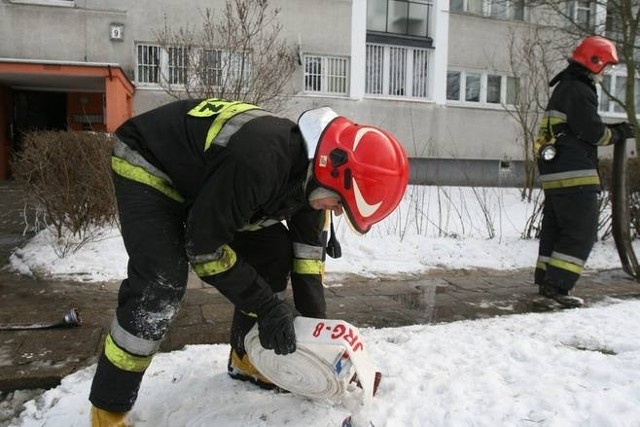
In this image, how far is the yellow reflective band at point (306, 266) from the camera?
2732mm

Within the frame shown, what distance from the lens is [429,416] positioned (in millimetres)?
2350

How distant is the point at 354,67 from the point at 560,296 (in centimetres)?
1115

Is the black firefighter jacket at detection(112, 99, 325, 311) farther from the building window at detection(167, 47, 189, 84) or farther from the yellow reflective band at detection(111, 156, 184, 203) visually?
the building window at detection(167, 47, 189, 84)

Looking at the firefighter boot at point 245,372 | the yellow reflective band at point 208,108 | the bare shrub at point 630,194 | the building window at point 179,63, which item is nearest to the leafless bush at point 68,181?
the building window at point 179,63

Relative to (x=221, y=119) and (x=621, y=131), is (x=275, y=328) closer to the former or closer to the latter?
(x=221, y=119)

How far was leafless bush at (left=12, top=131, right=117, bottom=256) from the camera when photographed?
211 inches

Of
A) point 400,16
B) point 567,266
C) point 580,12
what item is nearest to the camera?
point 567,266

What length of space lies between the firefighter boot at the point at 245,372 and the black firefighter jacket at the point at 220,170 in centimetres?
67

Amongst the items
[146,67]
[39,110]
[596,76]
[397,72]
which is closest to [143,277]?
[596,76]

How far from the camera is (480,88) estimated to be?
16.4 m

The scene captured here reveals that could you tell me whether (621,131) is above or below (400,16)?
below

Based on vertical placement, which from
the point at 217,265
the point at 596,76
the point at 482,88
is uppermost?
the point at 482,88

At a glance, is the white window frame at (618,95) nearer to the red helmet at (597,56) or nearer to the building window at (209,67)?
the building window at (209,67)

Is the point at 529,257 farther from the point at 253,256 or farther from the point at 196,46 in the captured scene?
the point at 196,46
